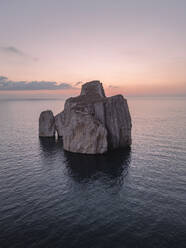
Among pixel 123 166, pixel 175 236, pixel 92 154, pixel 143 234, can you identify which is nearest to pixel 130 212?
pixel 143 234

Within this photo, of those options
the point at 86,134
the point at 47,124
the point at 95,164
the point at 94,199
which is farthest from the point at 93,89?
the point at 94,199

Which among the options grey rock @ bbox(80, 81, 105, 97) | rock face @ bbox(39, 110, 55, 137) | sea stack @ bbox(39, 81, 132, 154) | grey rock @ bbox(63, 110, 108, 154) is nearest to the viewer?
grey rock @ bbox(63, 110, 108, 154)

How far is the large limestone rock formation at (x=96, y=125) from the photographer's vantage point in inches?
2360

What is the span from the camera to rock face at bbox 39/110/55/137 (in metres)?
85.8

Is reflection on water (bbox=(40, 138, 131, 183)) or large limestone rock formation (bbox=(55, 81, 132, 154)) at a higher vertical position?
large limestone rock formation (bbox=(55, 81, 132, 154))

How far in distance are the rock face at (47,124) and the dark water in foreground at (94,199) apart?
85.6 ft

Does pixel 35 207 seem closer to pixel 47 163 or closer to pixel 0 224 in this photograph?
pixel 0 224

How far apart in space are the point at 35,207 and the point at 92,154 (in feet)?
97.5

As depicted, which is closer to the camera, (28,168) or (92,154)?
(28,168)

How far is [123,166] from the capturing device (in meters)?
50.9

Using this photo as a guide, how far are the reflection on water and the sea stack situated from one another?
2874 mm

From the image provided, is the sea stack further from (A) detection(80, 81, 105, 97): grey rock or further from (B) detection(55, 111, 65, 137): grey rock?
(B) detection(55, 111, 65, 137): grey rock

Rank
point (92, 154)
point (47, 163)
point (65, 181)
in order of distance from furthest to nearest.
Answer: point (92, 154) → point (47, 163) → point (65, 181)

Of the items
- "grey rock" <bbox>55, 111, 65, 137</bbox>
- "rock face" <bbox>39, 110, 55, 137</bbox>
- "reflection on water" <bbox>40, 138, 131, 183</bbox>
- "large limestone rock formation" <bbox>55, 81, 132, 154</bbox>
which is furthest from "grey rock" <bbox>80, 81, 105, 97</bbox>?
"reflection on water" <bbox>40, 138, 131, 183</bbox>
